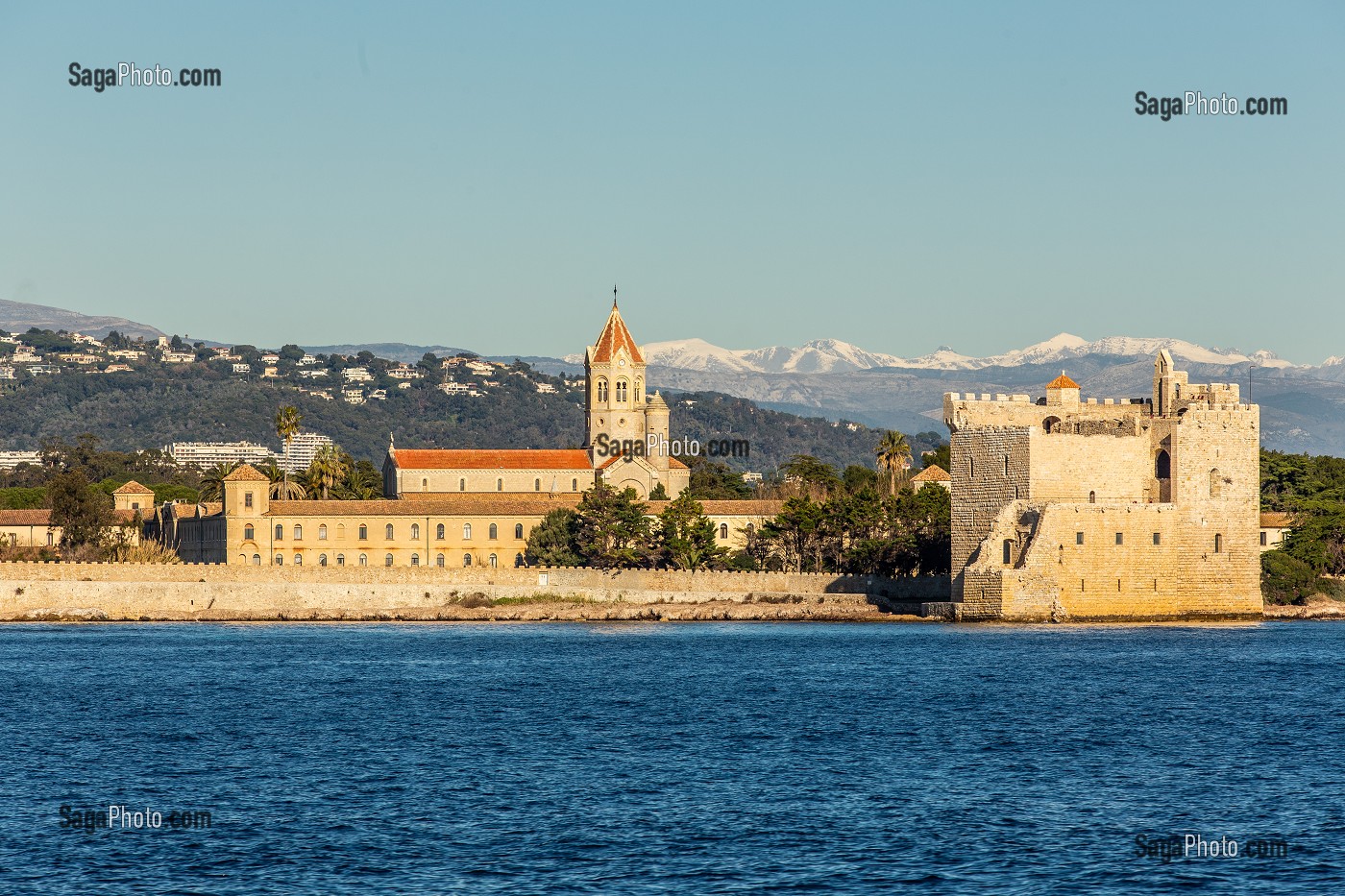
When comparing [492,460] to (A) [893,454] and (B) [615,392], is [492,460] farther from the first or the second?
(A) [893,454]

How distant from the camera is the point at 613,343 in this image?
9956cm

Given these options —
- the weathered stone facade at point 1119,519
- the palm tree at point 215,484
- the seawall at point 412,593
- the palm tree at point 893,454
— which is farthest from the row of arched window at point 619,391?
A: the weathered stone facade at point 1119,519

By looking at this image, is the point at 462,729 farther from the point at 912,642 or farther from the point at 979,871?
the point at 912,642

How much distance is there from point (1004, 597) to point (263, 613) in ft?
87.6

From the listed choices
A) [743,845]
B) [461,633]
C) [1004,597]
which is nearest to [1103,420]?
[1004,597]

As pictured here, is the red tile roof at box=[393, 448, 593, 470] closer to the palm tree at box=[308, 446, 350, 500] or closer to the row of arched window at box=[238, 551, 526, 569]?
the palm tree at box=[308, 446, 350, 500]

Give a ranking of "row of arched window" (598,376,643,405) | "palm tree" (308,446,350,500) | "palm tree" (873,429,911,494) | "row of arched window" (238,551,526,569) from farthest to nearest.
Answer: "row of arched window" (598,376,643,405) < "palm tree" (873,429,911,494) < "palm tree" (308,446,350,500) < "row of arched window" (238,551,526,569)

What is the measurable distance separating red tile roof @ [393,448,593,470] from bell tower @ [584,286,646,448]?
3.00 meters

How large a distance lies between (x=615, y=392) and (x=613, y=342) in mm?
2709

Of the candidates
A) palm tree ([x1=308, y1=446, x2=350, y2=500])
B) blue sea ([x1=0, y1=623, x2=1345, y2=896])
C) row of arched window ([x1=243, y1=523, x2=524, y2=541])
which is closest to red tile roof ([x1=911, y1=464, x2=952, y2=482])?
row of arched window ([x1=243, y1=523, x2=524, y2=541])

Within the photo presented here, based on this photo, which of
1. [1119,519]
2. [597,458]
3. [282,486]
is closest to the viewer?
[1119,519]

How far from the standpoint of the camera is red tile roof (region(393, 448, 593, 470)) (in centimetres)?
9412

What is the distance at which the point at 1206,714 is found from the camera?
3622 cm

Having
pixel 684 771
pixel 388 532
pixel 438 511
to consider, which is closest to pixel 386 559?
pixel 388 532
